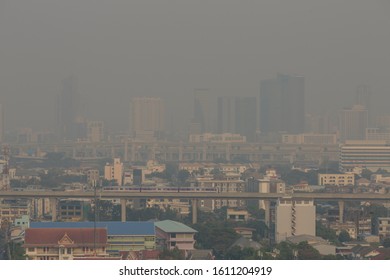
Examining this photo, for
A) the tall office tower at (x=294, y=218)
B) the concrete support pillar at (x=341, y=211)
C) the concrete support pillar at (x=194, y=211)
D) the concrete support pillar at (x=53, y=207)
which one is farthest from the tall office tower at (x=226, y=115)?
the tall office tower at (x=294, y=218)

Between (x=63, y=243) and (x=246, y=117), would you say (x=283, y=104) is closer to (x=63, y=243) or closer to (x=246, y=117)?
(x=246, y=117)

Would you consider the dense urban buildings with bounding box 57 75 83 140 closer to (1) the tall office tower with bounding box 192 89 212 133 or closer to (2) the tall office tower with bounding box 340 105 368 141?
(1) the tall office tower with bounding box 192 89 212 133

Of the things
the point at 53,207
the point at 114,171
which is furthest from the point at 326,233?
the point at 114,171

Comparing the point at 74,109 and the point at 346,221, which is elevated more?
the point at 74,109
